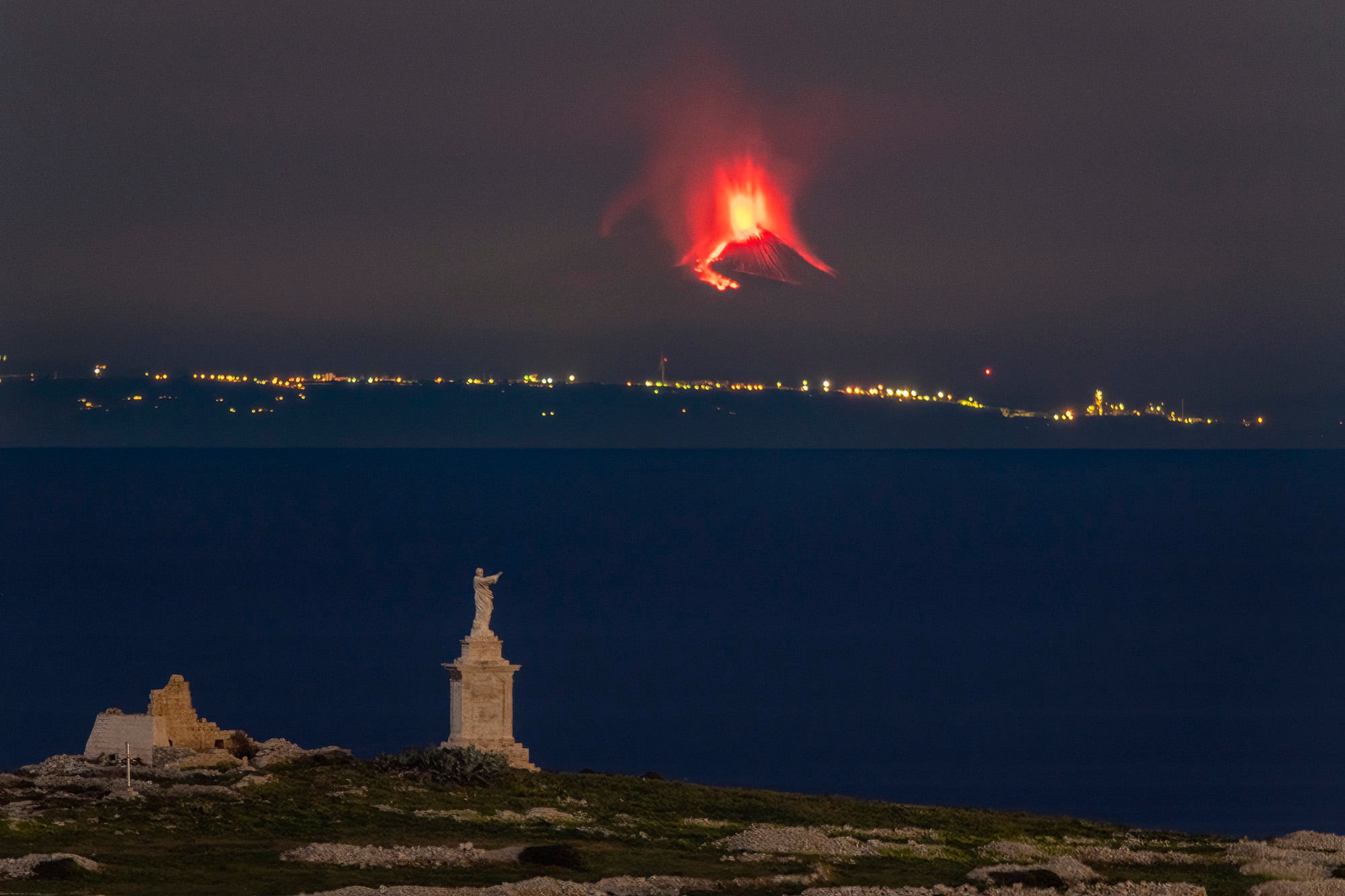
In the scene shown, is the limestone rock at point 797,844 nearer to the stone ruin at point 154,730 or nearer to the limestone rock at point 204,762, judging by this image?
the limestone rock at point 204,762

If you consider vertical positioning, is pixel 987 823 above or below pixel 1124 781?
above

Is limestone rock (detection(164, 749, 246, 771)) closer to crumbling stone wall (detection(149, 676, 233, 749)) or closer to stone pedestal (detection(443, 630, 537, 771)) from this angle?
crumbling stone wall (detection(149, 676, 233, 749))

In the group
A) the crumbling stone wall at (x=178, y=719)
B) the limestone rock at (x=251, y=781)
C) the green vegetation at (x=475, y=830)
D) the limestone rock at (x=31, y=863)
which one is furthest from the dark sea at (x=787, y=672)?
the limestone rock at (x=31, y=863)

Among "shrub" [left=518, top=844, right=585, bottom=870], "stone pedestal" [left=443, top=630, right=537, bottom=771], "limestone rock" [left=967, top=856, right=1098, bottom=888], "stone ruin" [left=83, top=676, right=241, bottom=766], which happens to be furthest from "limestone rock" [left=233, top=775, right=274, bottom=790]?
"limestone rock" [left=967, top=856, right=1098, bottom=888]

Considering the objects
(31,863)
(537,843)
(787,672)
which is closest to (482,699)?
(537,843)

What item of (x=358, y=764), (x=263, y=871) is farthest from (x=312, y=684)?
(x=263, y=871)

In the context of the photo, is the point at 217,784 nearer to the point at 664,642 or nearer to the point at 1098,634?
the point at 664,642

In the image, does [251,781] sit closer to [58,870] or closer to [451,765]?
[451,765]
